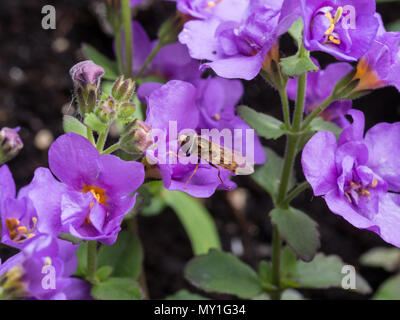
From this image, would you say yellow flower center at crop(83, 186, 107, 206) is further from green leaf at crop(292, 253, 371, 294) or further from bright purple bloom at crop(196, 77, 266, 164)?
green leaf at crop(292, 253, 371, 294)

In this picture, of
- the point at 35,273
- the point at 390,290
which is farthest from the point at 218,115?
the point at 390,290

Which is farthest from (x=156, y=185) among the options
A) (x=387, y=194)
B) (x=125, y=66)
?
(x=387, y=194)

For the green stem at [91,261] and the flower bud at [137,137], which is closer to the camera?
the flower bud at [137,137]

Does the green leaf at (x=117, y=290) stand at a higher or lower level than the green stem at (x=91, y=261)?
lower

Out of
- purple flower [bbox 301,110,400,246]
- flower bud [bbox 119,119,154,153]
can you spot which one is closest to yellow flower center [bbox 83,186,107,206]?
flower bud [bbox 119,119,154,153]

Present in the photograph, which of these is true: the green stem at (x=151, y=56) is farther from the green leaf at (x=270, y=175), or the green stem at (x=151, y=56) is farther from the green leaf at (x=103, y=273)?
the green leaf at (x=103, y=273)

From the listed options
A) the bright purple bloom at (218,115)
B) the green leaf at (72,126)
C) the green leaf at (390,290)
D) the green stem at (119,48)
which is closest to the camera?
the green leaf at (72,126)

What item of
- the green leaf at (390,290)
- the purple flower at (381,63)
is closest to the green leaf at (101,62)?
the purple flower at (381,63)
